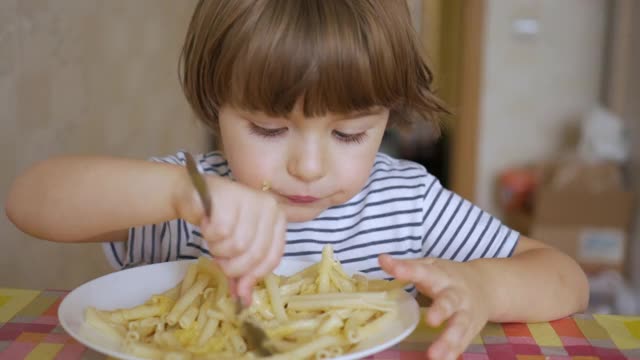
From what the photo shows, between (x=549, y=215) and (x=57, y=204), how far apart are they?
89.9 inches

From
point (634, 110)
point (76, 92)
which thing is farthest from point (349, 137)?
point (634, 110)

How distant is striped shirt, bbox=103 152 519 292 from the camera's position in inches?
43.2

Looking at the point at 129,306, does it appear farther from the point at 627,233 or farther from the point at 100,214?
the point at 627,233

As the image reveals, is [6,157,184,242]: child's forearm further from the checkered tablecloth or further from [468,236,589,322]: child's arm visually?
[468,236,589,322]: child's arm

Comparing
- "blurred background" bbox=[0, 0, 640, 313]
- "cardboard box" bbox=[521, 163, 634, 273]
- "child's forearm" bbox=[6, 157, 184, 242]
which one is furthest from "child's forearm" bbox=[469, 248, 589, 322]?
"cardboard box" bbox=[521, 163, 634, 273]

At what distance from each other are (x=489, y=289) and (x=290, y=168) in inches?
9.7

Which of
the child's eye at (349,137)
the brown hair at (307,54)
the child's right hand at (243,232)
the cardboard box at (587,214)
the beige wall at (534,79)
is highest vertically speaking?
the brown hair at (307,54)

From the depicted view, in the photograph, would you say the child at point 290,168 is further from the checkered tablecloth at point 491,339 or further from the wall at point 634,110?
the wall at point 634,110

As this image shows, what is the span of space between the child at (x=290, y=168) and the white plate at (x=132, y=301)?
0.04 meters

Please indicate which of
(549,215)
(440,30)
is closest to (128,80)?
(549,215)

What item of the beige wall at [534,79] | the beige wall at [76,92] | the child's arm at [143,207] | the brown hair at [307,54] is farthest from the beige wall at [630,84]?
the child's arm at [143,207]

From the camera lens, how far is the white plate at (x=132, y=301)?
0.62 m

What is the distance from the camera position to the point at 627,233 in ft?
9.36

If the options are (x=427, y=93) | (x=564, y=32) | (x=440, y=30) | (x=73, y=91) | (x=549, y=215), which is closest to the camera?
(x=427, y=93)
